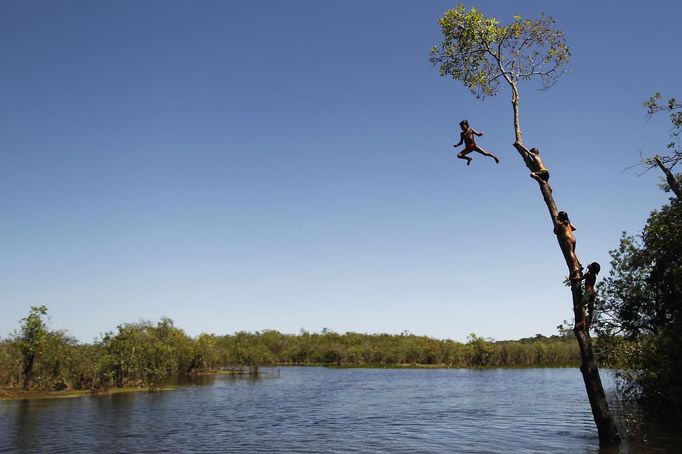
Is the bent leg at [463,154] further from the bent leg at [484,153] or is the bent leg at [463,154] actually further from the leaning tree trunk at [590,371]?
the leaning tree trunk at [590,371]

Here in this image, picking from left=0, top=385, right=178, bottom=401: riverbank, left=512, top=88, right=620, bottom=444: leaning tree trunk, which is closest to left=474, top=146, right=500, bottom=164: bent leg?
left=512, top=88, right=620, bottom=444: leaning tree trunk

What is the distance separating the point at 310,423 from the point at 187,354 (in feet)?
148

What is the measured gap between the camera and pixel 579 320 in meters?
15.4

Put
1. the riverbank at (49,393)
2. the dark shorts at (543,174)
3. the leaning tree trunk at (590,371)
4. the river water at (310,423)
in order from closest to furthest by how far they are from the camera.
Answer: the leaning tree trunk at (590,371) → the dark shorts at (543,174) → the river water at (310,423) → the riverbank at (49,393)

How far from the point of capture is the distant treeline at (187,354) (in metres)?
42.6

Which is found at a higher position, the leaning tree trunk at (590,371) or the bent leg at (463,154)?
the bent leg at (463,154)

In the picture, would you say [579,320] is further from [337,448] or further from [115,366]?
[115,366]

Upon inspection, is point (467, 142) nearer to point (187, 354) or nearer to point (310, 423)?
point (310, 423)

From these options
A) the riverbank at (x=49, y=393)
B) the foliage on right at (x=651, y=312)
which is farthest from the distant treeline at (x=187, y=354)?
the foliage on right at (x=651, y=312)

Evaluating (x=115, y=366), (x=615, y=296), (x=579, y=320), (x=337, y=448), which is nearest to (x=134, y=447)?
(x=337, y=448)

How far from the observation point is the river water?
68.2 feet

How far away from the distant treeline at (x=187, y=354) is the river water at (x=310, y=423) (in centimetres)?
500

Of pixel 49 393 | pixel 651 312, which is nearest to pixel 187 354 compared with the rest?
pixel 49 393

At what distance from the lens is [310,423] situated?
92.1 feet
